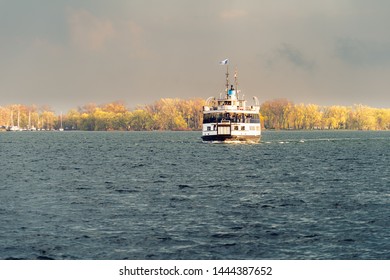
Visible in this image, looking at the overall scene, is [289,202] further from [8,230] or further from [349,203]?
[8,230]

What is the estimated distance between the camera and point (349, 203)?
40594 mm

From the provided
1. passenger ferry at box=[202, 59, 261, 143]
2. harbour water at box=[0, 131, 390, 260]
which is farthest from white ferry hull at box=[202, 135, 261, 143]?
harbour water at box=[0, 131, 390, 260]

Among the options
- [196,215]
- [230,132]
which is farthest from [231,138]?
[196,215]

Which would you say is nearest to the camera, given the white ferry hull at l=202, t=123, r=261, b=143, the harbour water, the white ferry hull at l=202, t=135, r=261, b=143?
the harbour water

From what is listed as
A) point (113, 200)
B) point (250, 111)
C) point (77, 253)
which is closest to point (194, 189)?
point (113, 200)

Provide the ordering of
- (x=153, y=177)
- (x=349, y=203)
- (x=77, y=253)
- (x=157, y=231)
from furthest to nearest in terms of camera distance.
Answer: (x=153, y=177) → (x=349, y=203) → (x=157, y=231) → (x=77, y=253)

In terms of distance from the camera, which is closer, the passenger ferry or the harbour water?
the harbour water

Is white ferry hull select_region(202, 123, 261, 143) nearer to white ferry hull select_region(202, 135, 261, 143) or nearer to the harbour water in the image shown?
white ferry hull select_region(202, 135, 261, 143)

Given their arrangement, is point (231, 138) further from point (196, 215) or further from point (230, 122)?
point (196, 215)

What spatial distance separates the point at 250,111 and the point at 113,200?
8425cm

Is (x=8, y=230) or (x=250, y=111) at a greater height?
(x=250, y=111)

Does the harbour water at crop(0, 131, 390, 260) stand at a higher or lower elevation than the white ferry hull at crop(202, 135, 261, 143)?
lower

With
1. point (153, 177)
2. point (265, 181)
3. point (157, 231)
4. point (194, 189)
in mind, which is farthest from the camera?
point (153, 177)
